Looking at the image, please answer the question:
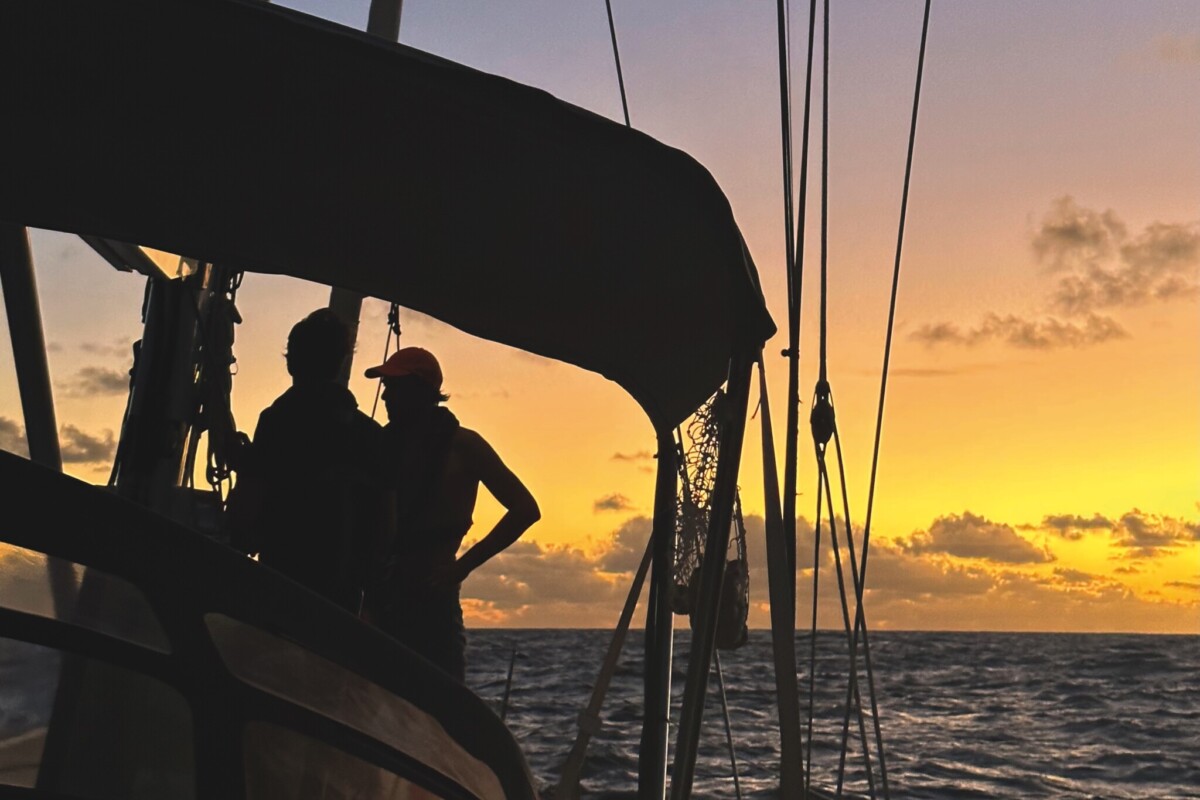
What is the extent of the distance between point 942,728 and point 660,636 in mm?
19705

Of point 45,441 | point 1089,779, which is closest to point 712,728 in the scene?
point 1089,779

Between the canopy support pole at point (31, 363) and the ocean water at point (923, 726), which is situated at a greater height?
the canopy support pole at point (31, 363)

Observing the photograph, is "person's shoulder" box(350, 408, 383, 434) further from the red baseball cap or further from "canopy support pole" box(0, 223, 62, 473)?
"canopy support pole" box(0, 223, 62, 473)

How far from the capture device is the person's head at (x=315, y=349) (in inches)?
129

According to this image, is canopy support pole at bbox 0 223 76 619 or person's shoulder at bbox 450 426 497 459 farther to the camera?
canopy support pole at bbox 0 223 76 619

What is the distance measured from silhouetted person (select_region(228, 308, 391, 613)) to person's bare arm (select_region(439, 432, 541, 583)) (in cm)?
41

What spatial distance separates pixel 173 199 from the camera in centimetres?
335

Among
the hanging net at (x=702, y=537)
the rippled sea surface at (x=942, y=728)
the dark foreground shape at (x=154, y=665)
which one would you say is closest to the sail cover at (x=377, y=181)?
the hanging net at (x=702, y=537)

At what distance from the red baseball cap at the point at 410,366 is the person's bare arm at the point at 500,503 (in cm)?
23

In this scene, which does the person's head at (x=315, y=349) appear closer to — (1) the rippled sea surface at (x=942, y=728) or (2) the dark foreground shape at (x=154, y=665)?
(2) the dark foreground shape at (x=154, y=665)

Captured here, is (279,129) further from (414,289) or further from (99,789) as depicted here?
(99,789)

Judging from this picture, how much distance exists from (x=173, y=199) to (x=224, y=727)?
1717 millimetres

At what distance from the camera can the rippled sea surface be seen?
15.1m

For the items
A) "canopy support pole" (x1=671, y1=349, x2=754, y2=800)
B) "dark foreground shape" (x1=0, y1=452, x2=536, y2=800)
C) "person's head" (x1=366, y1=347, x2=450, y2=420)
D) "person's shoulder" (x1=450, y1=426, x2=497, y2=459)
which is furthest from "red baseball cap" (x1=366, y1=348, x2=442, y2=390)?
"dark foreground shape" (x1=0, y1=452, x2=536, y2=800)
